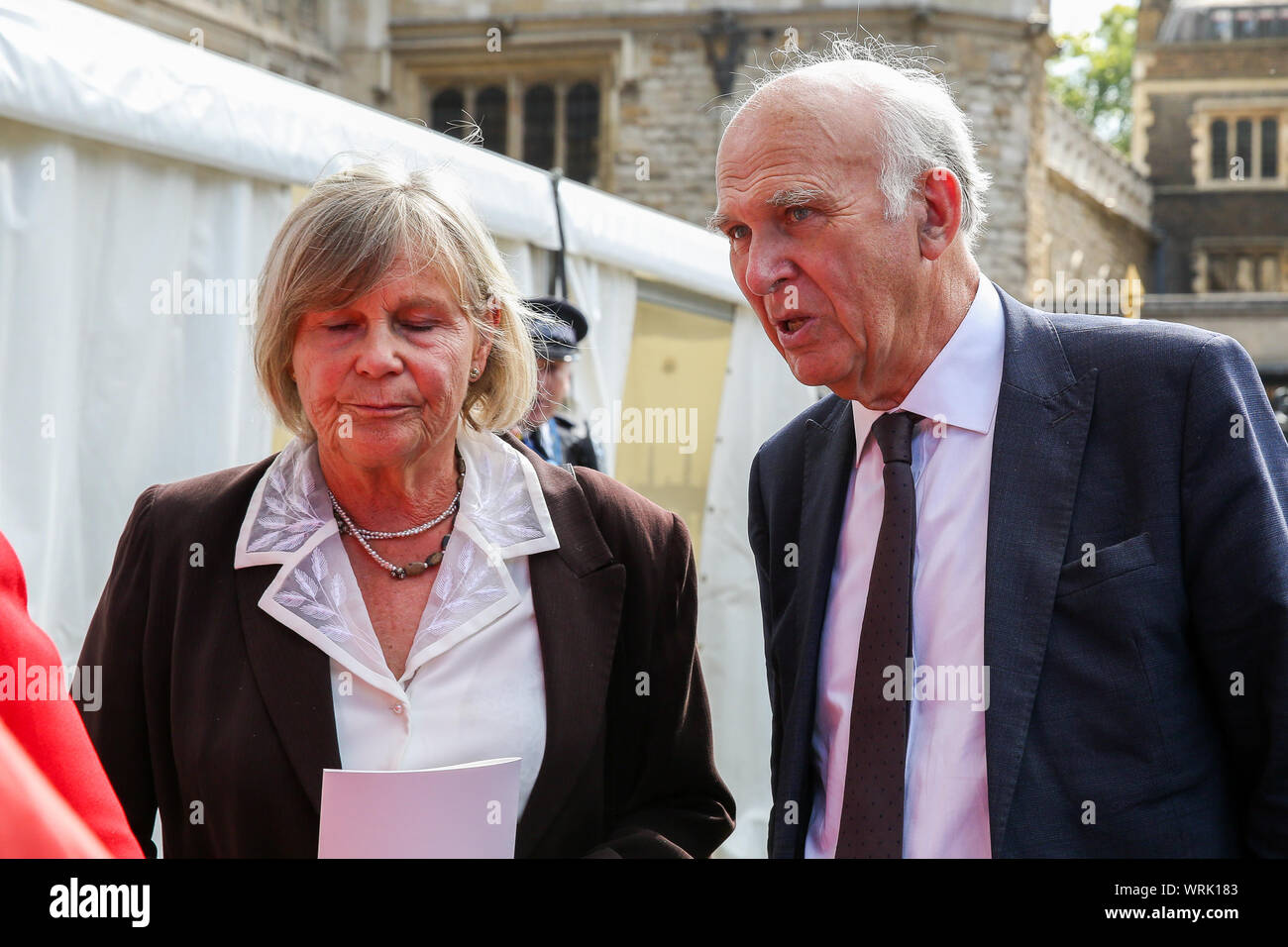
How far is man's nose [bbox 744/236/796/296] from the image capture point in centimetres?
179

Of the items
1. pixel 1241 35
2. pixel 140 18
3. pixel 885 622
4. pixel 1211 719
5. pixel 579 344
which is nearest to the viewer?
pixel 1211 719

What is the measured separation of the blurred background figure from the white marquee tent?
61cm

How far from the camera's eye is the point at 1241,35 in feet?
129

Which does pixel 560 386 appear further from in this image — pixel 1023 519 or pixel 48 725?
pixel 48 725

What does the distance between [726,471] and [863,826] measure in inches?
173

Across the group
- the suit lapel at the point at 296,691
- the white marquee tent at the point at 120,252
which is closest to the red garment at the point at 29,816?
the suit lapel at the point at 296,691

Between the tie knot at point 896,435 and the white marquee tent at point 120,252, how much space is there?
4.40 feet

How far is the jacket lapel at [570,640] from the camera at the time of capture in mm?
1827

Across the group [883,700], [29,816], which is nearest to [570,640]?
[883,700]

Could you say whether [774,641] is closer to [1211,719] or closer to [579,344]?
[1211,719]

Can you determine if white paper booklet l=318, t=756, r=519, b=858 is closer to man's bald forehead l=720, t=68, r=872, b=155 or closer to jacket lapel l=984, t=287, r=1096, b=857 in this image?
jacket lapel l=984, t=287, r=1096, b=857

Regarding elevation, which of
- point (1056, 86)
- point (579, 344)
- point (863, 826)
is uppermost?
point (1056, 86)

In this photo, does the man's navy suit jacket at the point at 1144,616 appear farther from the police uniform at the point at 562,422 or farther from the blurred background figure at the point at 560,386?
the police uniform at the point at 562,422
